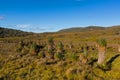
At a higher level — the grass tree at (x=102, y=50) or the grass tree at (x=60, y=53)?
the grass tree at (x=102, y=50)

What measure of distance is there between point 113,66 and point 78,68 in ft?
23.9

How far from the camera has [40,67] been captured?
3662cm

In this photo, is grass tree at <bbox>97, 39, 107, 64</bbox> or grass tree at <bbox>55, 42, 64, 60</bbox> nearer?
grass tree at <bbox>97, 39, 107, 64</bbox>

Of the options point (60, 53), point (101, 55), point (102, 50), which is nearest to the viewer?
point (101, 55)

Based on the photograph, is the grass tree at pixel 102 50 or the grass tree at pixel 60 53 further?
the grass tree at pixel 60 53

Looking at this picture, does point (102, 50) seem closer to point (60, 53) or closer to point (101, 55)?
point (101, 55)

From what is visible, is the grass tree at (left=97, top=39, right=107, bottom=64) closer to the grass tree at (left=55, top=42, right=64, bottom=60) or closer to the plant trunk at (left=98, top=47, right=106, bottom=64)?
the plant trunk at (left=98, top=47, right=106, bottom=64)

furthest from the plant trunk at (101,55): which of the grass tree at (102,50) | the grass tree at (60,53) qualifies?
the grass tree at (60,53)

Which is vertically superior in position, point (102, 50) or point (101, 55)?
point (102, 50)

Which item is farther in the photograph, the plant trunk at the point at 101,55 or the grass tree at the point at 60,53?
the grass tree at the point at 60,53

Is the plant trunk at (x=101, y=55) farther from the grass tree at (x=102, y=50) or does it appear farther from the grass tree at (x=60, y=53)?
the grass tree at (x=60, y=53)

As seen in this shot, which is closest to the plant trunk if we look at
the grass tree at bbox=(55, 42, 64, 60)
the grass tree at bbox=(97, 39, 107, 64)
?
the grass tree at bbox=(97, 39, 107, 64)

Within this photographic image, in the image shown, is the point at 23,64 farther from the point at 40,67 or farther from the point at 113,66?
the point at 113,66

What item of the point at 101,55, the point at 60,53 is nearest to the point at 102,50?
the point at 101,55
